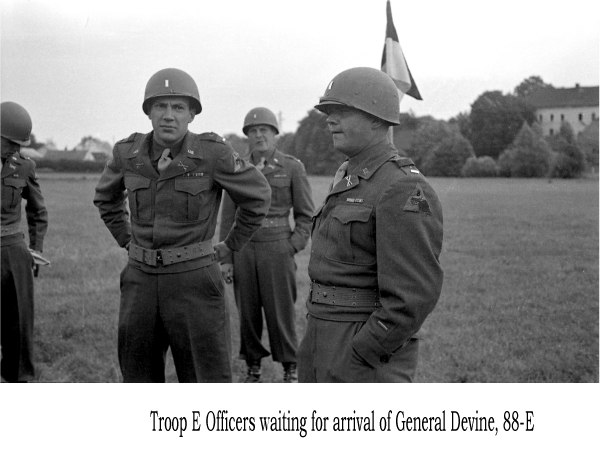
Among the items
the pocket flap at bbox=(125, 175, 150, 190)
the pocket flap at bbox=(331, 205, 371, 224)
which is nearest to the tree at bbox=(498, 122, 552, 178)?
the pocket flap at bbox=(125, 175, 150, 190)

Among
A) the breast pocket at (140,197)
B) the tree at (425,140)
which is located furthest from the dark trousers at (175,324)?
the tree at (425,140)

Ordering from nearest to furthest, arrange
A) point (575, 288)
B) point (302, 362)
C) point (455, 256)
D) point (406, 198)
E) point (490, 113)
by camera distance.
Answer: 1. point (406, 198)
2. point (302, 362)
3. point (490, 113)
4. point (575, 288)
5. point (455, 256)

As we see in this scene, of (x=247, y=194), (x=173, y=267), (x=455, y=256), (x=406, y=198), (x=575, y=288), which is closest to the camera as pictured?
(x=406, y=198)

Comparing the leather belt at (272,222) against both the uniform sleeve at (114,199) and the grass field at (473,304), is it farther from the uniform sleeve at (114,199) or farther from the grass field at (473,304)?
the uniform sleeve at (114,199)

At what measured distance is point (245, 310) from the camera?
19.7ft

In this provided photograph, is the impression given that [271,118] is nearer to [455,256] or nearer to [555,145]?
[555,145]

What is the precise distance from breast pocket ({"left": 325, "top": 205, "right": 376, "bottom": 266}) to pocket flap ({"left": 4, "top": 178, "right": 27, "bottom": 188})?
11.4 feet

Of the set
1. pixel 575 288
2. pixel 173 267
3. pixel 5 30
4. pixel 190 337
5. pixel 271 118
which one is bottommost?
pixel 575 288

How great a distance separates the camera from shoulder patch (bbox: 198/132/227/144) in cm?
415

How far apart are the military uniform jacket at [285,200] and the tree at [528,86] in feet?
8.15

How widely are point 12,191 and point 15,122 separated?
59 cm
